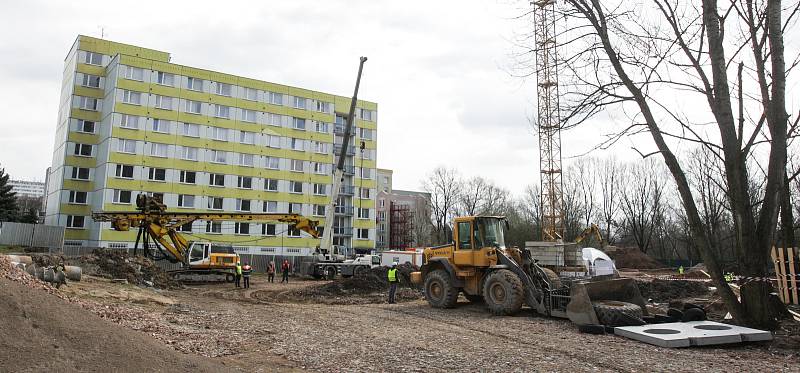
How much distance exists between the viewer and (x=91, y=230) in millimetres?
45219

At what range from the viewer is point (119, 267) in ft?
75.0

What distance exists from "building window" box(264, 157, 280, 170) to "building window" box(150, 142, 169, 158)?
9255 mm

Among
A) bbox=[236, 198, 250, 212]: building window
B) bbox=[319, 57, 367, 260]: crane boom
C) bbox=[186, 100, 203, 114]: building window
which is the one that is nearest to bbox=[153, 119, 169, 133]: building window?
bbox=[186, 100, 203, 114]: building window

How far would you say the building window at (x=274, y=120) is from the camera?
53.0 meters

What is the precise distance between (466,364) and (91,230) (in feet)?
152

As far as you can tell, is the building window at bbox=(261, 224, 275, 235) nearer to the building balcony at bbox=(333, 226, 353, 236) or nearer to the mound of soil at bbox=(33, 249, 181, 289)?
the building balcony at bbox=(333, 226, 353, 236)

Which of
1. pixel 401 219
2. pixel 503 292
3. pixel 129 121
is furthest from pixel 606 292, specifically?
pixel 401 219

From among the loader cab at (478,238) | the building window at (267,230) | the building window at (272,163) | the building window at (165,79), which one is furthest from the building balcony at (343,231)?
the loader cab at (478,238)

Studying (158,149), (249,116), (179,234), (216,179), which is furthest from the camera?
(249,116)

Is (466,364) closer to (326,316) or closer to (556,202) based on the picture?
(326,316)

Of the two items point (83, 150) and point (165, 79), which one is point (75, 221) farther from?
point (165, 79)

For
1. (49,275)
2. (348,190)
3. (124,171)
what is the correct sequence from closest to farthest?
(49,275) < (124,171) < (348,190)

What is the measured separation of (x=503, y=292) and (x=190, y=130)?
42.0 metres

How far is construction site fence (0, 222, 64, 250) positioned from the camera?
39656 mm
